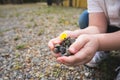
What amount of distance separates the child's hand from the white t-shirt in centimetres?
34

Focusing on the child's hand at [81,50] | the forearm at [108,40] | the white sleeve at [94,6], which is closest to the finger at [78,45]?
the child's hand at [81,50]

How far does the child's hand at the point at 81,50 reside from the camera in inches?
40.4

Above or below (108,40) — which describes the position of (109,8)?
above

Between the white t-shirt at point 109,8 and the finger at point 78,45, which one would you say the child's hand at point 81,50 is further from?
the white t-shirt at point 109,8

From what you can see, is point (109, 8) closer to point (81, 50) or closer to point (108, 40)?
point (108, 40)

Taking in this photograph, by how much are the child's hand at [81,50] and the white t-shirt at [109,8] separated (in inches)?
13.5

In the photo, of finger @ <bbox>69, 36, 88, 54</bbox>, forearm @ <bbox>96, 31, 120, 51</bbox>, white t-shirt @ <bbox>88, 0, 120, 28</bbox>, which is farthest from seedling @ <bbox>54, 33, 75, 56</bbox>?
white t-shirt @ <bbox>88, 0, 120, 28</bbox>

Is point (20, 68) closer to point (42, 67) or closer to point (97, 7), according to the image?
point (42, 67)

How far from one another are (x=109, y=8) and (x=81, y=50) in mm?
483

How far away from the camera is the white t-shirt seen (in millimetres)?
1370

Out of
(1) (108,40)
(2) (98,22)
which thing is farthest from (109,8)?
(1) (108,40)

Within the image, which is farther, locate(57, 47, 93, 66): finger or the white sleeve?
the white sleeve

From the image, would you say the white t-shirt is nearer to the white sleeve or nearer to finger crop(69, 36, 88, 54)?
the white sleeve

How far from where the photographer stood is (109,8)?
1414 millimetres
